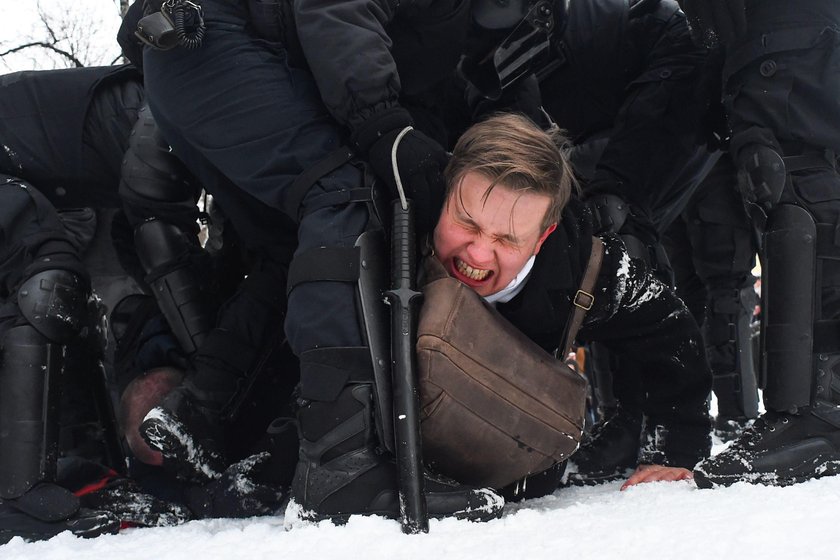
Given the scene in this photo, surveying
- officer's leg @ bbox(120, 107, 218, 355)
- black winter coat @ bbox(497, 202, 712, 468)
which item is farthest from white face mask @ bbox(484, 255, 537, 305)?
officer's leg @ bbox(120, 107, 218, 355)

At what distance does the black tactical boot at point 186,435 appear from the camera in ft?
6.79

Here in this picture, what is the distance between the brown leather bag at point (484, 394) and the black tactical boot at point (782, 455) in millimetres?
335

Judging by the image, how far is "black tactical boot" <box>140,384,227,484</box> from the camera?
6.79 ft

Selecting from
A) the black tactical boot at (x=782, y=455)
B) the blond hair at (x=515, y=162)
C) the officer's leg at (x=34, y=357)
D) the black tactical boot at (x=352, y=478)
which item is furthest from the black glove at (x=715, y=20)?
the officer's leg at (x=34, y=357)

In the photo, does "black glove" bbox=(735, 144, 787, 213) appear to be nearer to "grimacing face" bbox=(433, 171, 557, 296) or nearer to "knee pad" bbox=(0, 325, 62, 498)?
"grimacing face" bbox=(433, 171, 557, 296)

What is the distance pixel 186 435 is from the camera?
2.12 meters

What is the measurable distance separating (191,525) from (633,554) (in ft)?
3.43

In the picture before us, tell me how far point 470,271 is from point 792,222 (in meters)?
0.76

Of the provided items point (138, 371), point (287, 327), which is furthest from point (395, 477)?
point (138, 371)

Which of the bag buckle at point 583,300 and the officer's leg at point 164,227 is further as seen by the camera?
the officer's leg at point 164,227

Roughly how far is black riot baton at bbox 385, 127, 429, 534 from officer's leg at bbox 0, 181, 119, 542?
0.78 m

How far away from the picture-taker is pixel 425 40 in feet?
7.25

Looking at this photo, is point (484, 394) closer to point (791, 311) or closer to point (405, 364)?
point (405, 364)

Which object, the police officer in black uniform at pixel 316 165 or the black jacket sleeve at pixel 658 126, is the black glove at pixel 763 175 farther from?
the police officer in black uniform at pixel 316 165
